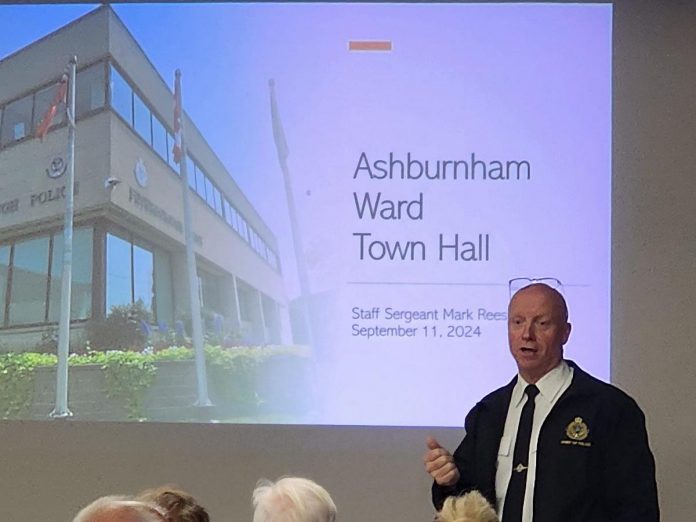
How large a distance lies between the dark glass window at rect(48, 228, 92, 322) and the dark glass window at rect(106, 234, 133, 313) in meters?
0.07

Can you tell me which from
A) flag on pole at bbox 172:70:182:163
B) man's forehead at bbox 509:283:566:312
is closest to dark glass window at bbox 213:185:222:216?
flag on pole at bbox 172:70:182:163

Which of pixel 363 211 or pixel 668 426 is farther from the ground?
pixel 363 211

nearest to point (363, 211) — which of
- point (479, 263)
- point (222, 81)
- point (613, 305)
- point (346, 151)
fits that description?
point (346, 151)

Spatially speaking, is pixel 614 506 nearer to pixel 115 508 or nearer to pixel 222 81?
pixel 115 508

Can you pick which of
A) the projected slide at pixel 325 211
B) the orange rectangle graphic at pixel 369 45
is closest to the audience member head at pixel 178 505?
the projected slide at pixel 325 211

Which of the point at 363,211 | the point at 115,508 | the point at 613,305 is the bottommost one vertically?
the point at 115,508

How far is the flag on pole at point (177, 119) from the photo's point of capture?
3936 mm

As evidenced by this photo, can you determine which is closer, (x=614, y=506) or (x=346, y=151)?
(x=614, y=506)

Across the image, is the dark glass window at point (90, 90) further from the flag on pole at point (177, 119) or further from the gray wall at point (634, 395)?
the gray wall at point (634, 395)

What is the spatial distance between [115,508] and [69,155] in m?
2.80

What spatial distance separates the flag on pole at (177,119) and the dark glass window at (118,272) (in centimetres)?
39

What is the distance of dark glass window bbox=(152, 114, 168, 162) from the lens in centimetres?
396

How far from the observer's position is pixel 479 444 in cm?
265

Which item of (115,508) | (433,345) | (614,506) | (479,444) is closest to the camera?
(115,508)
